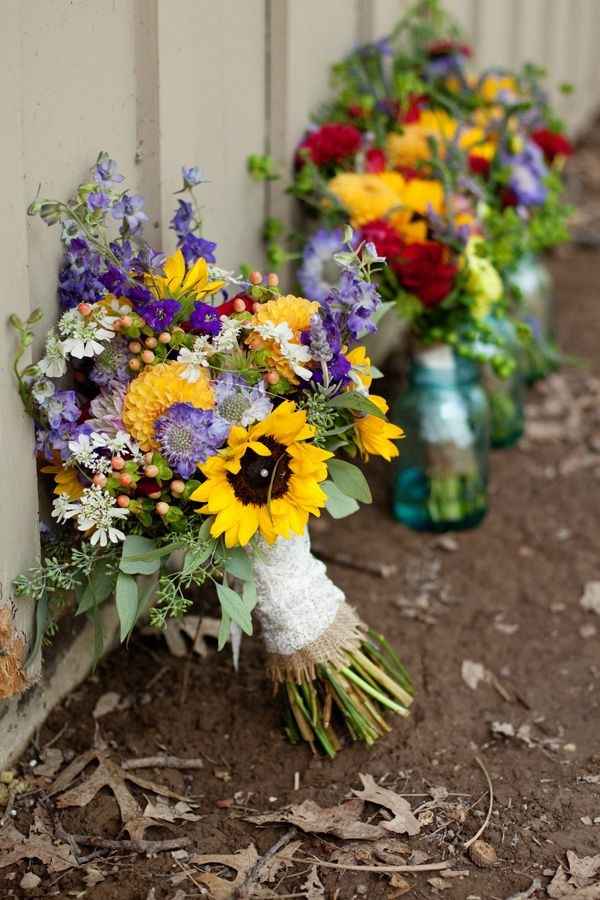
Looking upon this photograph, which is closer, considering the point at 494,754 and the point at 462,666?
the point at 494,754

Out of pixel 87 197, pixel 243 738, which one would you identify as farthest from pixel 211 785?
pixel 87 197

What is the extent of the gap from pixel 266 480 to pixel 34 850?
2.37 feet

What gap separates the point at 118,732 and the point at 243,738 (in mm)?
237

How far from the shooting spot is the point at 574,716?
248cm

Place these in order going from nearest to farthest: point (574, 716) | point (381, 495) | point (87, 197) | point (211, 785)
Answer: point (87, 197) → point (211, 785) → point (574, 716) → point (381, 495)

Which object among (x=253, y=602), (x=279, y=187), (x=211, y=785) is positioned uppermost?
(x=279, y=187)

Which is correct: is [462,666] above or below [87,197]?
below

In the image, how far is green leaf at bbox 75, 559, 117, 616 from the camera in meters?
2.14

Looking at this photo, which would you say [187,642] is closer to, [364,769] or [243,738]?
[243,738]

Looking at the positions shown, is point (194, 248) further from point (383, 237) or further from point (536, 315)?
point (536, 315)

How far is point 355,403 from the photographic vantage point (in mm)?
2088

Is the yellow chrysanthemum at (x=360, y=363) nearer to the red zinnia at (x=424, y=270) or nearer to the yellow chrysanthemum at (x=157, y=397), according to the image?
the yellow chrysanthemum at (x=157, y=397)

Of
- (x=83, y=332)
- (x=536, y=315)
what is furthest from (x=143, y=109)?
(x=536, y=315)

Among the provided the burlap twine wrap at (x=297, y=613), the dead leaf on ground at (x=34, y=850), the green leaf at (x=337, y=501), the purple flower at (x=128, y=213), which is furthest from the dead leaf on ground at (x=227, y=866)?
the purple flower at (x=128, y=213)
